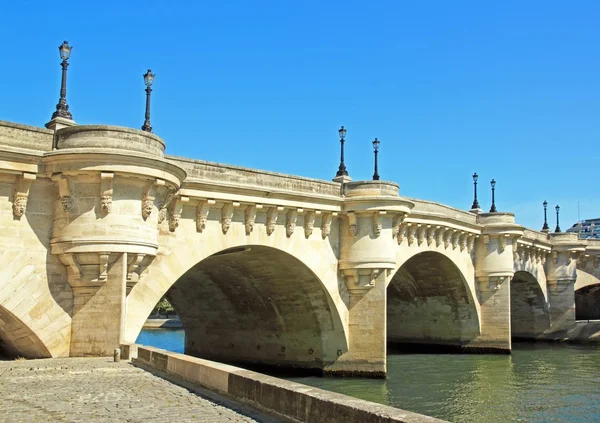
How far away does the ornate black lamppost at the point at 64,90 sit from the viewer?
1705cm

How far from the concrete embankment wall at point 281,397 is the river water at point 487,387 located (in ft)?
35.5

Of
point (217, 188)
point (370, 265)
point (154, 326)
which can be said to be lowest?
point (154, 326)

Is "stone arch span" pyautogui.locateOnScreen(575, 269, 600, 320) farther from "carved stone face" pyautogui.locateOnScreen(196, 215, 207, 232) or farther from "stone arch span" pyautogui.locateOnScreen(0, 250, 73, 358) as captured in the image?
"stone arch span" pyautogui.locateOnScreen(0, 250, 73, 358)

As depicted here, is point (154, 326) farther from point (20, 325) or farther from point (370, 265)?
point (20, 325)

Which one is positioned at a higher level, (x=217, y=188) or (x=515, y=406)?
(x=217, y=188)

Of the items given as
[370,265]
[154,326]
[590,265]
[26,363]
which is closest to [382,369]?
[370,265]

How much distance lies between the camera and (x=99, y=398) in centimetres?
1076

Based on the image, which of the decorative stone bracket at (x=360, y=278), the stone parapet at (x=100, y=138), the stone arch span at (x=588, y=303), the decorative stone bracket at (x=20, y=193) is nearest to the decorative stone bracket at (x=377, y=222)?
the decorative stone bracket at (x=360, y=278)

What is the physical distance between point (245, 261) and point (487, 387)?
36.1 ft

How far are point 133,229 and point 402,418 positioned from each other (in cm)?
1169

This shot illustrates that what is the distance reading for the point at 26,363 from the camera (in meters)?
15.4

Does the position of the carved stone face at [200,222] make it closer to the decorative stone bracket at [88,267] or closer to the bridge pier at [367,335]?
the decorative stone bracket at [88,267]

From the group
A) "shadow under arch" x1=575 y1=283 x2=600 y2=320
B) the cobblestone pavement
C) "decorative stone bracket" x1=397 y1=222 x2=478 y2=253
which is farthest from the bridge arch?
"shadow under arch" x1=575 y1=283 x2=600 y2=320

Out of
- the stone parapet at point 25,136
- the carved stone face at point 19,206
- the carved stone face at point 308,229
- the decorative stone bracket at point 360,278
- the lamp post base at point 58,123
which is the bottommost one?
the decorative stone bracket at point 360,278
